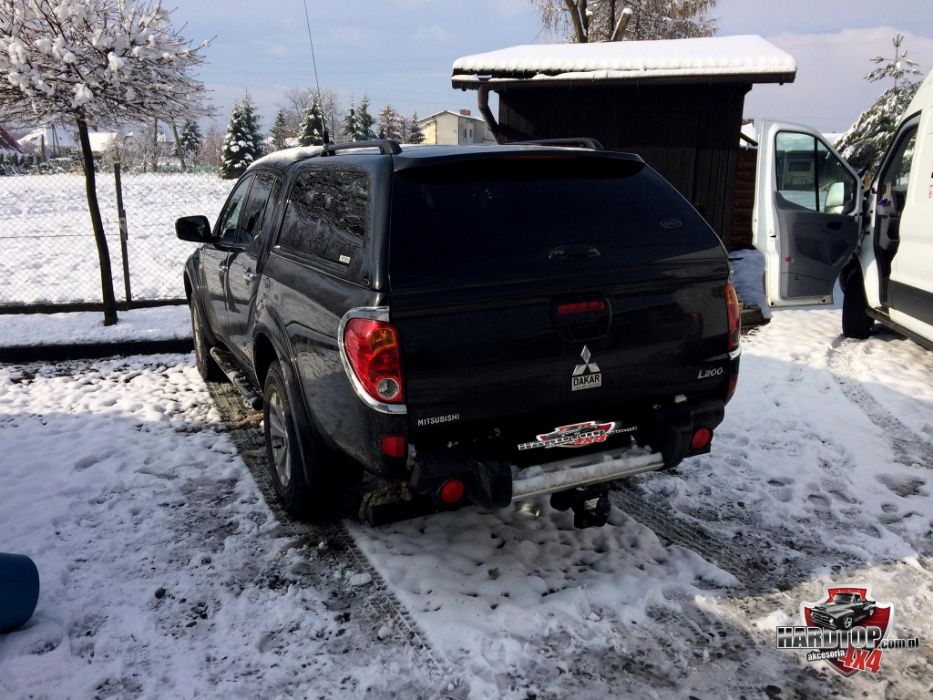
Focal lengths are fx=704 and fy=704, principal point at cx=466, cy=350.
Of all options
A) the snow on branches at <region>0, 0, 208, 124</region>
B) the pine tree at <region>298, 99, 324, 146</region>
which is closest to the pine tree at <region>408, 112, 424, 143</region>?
the pine tree at <region>298, 99, 324, 146</region>

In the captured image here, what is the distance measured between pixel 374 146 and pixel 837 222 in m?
5.61

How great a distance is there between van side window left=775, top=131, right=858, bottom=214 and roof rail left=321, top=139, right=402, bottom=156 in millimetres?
4863

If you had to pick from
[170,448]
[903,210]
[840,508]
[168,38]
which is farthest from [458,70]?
[840,508]

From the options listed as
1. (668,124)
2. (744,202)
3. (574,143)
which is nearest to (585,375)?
(574,143)

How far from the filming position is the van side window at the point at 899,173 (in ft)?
22.5

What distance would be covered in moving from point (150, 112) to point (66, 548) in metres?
6.37

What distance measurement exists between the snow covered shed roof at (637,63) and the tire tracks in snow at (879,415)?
537 centimetres

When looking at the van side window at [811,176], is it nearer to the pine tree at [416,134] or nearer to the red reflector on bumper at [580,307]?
the red reflector on bumper at [580,307]

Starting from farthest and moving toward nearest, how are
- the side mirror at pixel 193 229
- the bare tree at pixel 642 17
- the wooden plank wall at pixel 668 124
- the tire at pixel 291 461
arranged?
the bare tree at pixel 642 17 < the wooden plank wall at pixel 668 124 < the side mirror at pixel 193 229 < the tire at pixel 291 461

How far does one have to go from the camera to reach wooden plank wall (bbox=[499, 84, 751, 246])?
11.9 metres

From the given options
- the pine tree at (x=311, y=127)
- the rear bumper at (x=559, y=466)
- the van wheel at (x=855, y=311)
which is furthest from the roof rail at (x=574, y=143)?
the pine tree at (x=311, y=127)

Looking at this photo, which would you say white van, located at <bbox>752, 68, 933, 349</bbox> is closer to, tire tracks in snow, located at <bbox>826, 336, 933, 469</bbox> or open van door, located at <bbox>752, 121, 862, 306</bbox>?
open van door, located at <bbox>752, 121, 862, 306</bbox>

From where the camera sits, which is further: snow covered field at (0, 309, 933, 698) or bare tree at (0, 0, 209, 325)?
bare tree at (0, 0, 209, 325)

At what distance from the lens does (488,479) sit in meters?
2.94
